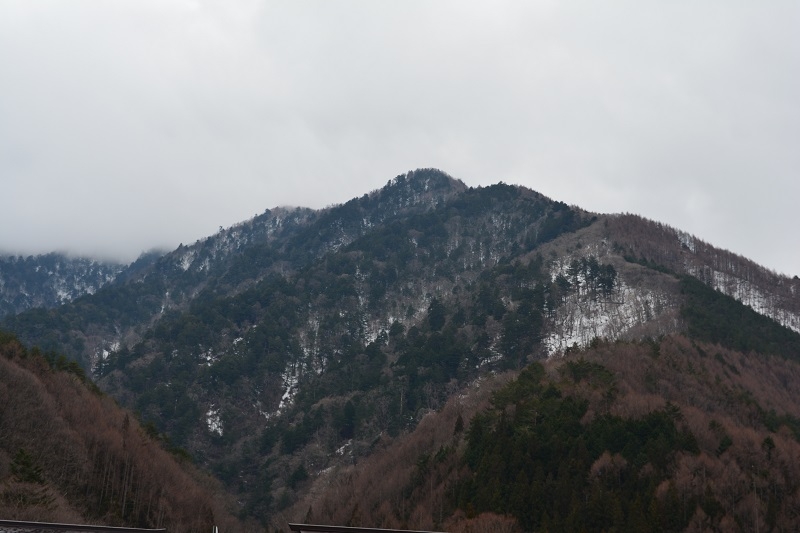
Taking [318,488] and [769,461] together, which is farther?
[318,488]

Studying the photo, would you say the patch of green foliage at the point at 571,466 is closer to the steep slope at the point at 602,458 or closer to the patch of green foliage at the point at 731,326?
the steep slope at the point at 602,458

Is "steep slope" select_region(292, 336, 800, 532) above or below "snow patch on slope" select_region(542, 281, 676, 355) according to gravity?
below

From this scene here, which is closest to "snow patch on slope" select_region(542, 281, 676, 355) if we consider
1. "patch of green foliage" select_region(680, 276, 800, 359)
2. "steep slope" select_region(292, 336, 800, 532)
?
"patch of green foliage" select_region(680, 276, 800, 359)

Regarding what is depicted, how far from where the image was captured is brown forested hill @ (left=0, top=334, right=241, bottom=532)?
254ft

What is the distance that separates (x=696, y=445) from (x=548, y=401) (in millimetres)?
23692

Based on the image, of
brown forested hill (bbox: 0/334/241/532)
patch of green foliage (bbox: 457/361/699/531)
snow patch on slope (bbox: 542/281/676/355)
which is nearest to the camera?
brown forested hill (bbox: 0/334/241/532)

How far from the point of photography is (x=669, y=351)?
→ 13575 centimetres

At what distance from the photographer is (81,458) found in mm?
86062

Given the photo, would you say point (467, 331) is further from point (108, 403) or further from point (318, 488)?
point (108, 403)

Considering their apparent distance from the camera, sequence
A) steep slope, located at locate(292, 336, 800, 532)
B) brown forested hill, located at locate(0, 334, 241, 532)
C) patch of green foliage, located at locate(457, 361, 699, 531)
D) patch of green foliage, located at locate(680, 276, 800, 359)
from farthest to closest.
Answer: patch of green foliage, located at locate(680, 276, 800, 359)
steep slope, located at locate(292, 336, 800, 532)
patch of green foliage, located at locate(457, 361, 699, 531)
brown forested hill, located at locate(0, 334, 241, 532)

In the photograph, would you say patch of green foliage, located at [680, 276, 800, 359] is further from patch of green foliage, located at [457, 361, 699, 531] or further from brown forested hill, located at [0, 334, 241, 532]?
brown forested hill, located at [0, 334, 241, 532]

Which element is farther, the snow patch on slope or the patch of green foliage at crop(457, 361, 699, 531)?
the snow patch on slope

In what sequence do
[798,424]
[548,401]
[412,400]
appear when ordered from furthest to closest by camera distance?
[412,400]
[798,424]
[548,401]

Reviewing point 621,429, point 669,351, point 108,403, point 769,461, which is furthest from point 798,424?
point 108,403
